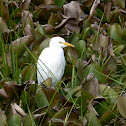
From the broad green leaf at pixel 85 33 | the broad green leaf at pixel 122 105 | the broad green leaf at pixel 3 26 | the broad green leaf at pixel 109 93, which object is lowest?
the broad green leaf at pixel 109 93

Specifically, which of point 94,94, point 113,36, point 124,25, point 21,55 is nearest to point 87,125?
point 94,94

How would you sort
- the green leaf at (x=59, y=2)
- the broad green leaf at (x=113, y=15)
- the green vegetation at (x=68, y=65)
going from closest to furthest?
the green vegetation at (x=68, y=65)
the broad green leaf at (x=113, y=15)
the green leaf at (x=59, y=2)

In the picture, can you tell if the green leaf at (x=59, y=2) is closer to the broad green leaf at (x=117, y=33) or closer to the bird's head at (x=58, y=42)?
the broad green leaf at (x=117, y=33)

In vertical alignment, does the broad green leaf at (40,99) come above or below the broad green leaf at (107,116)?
above

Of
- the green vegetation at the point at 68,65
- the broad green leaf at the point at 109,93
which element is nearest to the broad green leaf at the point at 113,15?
the green vegetation at the point at 68,65

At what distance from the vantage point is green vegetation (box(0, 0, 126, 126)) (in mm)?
2464

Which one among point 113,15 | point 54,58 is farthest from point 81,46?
point 113,15

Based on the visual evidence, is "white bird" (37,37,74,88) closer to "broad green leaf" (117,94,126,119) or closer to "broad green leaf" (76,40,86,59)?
"broad green leaf" (76,40,86,59)

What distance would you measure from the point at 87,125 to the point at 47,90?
398 mm

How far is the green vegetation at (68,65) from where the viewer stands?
97.0 inches

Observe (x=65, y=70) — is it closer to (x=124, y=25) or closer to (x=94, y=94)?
(x=94, y=94)

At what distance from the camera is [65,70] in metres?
3.33

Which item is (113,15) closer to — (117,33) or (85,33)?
(117,33)

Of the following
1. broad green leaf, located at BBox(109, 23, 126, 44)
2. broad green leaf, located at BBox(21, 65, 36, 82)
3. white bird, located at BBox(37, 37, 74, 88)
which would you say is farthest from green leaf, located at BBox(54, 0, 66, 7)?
broad green leaf, located at BBox(21, 65, 36, 82)
